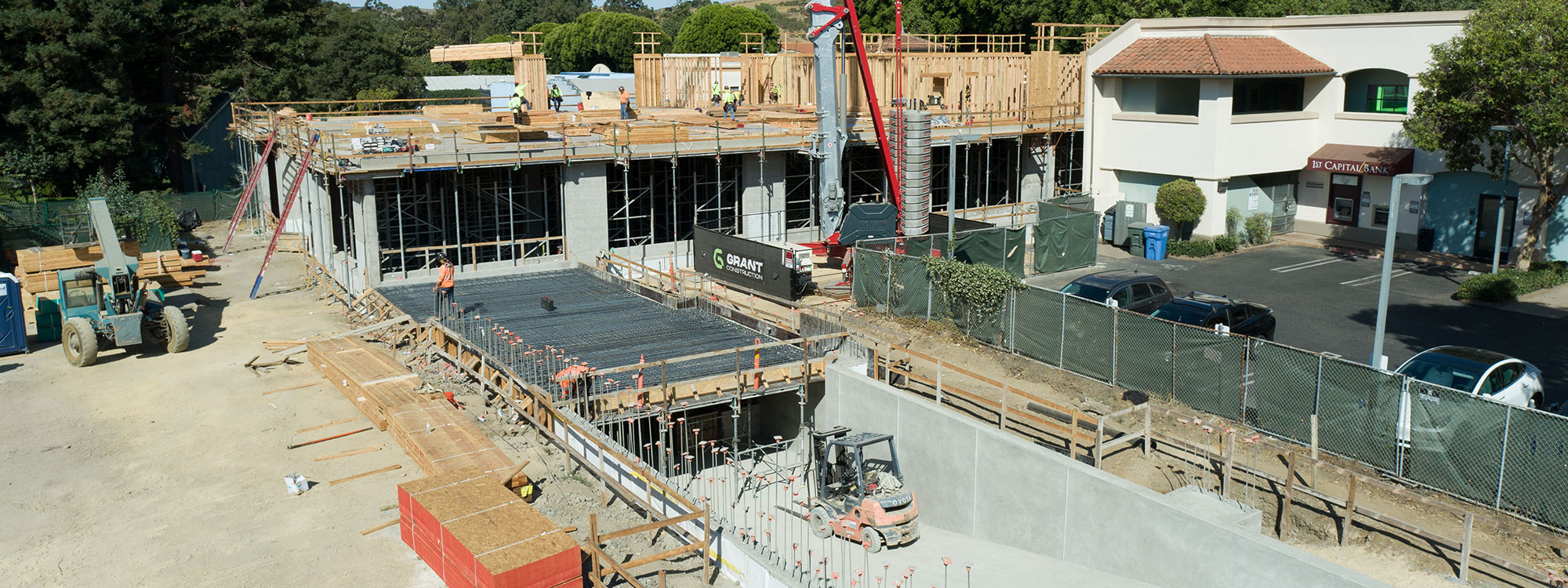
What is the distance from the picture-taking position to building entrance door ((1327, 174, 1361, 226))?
3462 cm

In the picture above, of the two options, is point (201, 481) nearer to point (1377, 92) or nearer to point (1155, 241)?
point (1155, 241)

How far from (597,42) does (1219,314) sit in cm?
9562

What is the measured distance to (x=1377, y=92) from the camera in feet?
111

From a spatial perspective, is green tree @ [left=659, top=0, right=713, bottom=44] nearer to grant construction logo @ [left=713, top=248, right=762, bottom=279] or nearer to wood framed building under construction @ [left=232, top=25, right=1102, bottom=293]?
wood framed building under construction @ [left=232, top=25, right=1102, bottom=293]

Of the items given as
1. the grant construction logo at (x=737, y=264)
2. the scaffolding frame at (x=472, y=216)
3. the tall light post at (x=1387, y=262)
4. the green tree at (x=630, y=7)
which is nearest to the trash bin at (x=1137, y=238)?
the grant construction logo at (x=737, y=264)

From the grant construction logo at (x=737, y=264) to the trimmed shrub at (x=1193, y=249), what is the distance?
1393 cm

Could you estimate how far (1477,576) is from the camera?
1346 centimetres

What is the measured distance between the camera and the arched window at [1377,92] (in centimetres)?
3316

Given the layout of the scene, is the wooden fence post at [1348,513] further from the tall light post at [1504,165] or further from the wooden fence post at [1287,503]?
the tall light post at [1504,165]

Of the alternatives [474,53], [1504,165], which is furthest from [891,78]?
[474,53]

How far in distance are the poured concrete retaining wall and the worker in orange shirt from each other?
8.34m

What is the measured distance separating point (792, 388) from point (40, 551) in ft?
38.6

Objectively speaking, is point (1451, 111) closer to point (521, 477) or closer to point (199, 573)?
point (521, 477)

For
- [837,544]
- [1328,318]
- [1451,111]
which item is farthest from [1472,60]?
[837,544]
